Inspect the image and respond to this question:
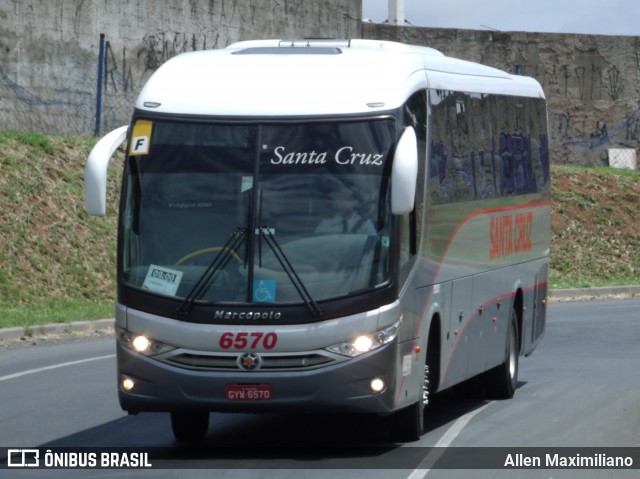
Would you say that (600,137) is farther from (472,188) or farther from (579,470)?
(579,470)

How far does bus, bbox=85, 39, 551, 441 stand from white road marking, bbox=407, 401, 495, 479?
0.28 meters

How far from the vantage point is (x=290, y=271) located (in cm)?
1071

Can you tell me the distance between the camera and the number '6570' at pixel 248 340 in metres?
10.5

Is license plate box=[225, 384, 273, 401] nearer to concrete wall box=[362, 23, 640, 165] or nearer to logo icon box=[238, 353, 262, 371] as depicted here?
logo icon box=[238, 353, 262, 371]

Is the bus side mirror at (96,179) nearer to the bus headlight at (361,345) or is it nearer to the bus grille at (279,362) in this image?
the bus grille at (279,362)

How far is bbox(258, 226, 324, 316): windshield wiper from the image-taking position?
10617mm

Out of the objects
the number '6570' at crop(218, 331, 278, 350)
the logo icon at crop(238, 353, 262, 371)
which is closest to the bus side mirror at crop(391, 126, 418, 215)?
the number '6570' at crop(218, 331, 278, 350)

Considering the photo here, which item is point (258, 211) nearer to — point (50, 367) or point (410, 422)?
point (410, 422)

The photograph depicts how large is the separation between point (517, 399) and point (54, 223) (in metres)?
12.7

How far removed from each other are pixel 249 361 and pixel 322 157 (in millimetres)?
1647

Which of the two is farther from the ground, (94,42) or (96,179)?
(94,42)

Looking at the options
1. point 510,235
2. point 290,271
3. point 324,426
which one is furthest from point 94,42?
point 290,271

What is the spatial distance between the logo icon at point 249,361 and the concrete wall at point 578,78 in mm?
27037

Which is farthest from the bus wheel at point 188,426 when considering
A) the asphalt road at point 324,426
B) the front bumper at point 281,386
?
the front bumper at point 281,386
